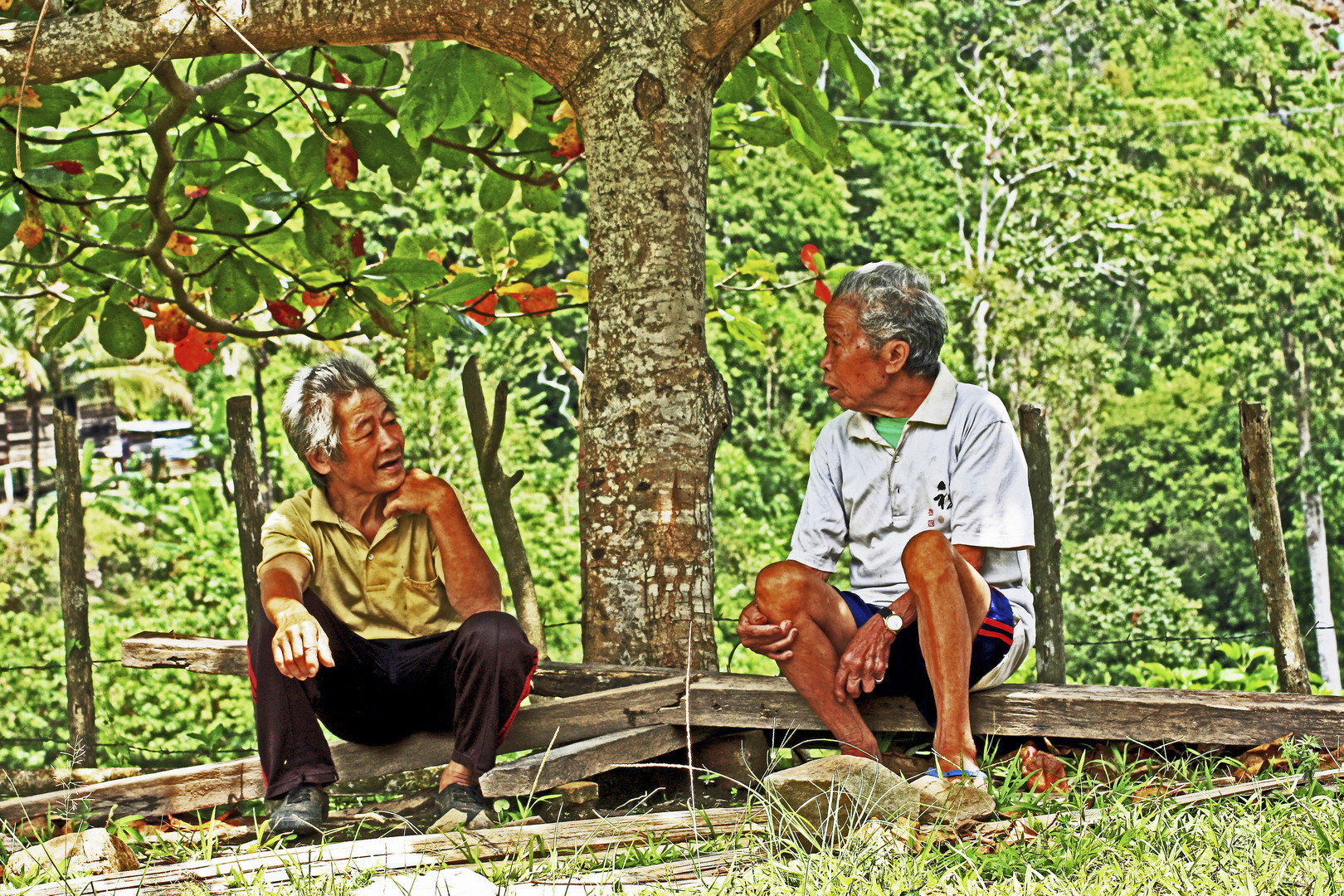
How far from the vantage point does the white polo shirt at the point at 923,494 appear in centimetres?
288

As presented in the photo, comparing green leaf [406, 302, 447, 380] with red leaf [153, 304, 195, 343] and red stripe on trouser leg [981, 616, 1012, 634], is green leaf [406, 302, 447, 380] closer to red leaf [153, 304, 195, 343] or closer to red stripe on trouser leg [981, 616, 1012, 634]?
red leaf [153, 304, 195, 343]

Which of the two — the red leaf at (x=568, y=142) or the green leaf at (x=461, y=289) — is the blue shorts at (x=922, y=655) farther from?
the red leaf at (x=568, y=142)

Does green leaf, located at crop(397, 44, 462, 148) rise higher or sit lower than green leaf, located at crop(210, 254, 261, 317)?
higher

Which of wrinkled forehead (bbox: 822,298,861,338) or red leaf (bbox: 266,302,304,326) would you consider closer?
wrinkled forehead (bbox: 822,298,861,338)

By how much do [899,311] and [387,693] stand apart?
5.19 feet

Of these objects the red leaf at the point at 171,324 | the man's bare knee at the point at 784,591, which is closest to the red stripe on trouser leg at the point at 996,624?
the man's bare knee at the point at 784,591

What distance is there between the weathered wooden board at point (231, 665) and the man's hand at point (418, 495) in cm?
54

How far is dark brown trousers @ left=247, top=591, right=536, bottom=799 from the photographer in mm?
2758

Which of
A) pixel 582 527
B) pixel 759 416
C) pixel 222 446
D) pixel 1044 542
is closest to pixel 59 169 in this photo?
pixel 582 527

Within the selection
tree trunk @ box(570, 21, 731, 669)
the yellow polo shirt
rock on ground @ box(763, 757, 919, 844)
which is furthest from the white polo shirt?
the yellow polo shirt

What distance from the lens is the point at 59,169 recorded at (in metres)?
3.49

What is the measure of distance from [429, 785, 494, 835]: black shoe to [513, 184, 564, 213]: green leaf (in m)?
2.15

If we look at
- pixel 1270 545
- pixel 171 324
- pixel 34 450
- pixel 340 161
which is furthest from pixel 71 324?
pixel 34 450

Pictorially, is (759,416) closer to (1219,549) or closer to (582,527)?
(1219,549)
